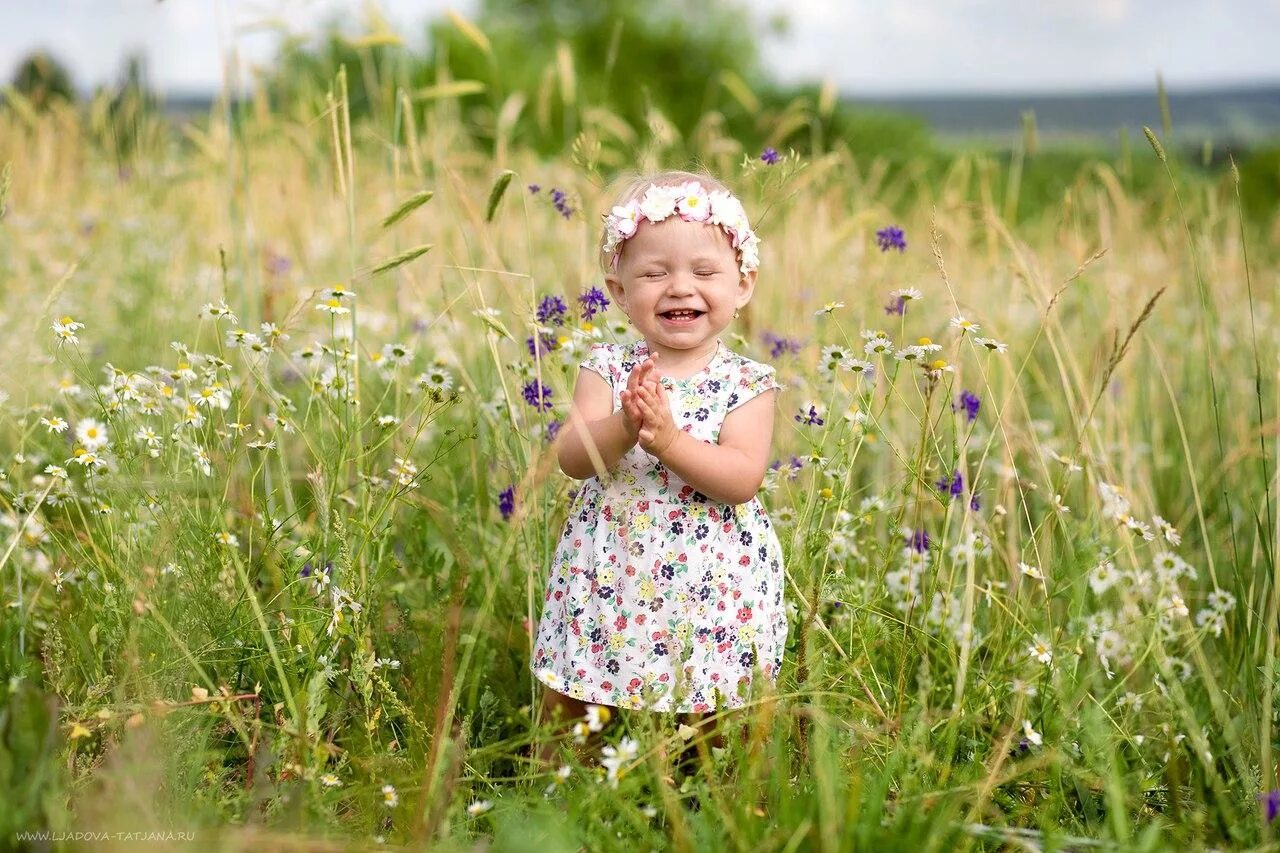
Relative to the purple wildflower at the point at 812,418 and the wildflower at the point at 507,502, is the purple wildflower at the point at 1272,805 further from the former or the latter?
the wildflower at the point at 507,502

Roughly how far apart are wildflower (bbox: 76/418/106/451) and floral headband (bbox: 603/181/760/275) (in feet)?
3.40

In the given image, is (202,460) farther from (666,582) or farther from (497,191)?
(666,582)

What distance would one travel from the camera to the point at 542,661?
87.7 inches

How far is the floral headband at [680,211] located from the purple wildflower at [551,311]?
0.35 meters

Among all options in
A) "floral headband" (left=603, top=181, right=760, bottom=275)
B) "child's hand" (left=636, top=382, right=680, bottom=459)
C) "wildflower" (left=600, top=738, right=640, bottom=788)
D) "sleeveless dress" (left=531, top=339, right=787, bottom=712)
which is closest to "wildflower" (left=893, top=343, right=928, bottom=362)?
"sleeveless dress" (left=531, top=339, right=787, bottom=712)

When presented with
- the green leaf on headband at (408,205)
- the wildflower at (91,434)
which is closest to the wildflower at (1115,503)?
the green leaf on headband at (408,205)

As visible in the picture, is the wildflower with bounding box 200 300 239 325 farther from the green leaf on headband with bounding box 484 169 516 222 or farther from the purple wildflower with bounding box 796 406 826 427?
the purple wildflower with bounding box 796 406 826 427

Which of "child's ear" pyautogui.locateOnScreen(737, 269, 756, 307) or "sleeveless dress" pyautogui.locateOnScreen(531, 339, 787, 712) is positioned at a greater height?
"child's ear" pyautogui.locateOnScreen(737, 269, 756, 307)

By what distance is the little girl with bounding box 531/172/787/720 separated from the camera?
210 cm

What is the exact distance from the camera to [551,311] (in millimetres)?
2494

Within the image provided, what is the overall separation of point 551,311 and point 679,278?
0.47 meters

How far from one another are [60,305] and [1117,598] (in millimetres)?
3748

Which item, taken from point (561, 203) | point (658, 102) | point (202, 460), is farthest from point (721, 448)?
point (658, 102)

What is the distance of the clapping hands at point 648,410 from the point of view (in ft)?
6.26
